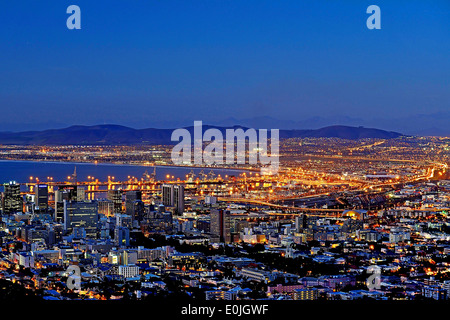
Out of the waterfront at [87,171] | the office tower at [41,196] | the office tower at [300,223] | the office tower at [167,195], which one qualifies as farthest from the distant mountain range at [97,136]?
the office tower at [300,223]

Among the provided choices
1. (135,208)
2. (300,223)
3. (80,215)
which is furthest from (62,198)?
(300,223)

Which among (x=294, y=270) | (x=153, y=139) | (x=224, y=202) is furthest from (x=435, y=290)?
(x=153, y=139)

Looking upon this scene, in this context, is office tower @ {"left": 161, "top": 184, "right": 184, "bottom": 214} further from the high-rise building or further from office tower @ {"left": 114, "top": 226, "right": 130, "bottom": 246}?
office tower @ {"left": 114, "top": 226, "right": 130, "bottom": 246}

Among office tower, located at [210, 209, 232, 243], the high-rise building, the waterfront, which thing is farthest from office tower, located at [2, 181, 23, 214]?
the waterfront

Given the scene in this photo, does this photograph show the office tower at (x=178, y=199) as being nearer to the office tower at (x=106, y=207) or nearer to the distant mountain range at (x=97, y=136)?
the office tower at (x=106, y=207)

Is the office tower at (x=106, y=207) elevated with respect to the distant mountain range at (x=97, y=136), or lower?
lower
